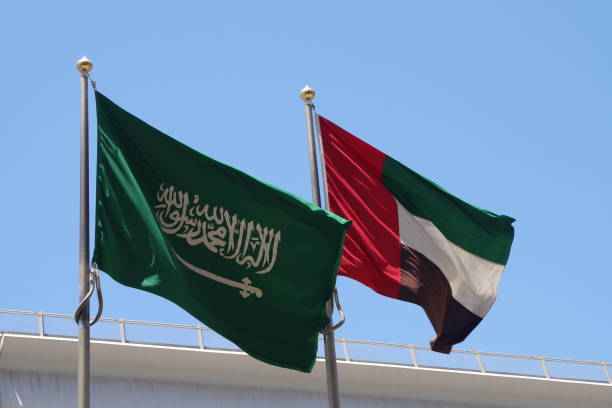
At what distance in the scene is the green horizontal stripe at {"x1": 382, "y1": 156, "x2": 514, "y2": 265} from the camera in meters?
16.4

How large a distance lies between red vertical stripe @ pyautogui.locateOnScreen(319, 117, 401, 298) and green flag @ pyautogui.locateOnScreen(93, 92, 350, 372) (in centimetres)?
193

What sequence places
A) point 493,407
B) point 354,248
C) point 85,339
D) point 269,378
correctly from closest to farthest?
point 85,339 → point 354,248 → point 269,378 → point 493,407

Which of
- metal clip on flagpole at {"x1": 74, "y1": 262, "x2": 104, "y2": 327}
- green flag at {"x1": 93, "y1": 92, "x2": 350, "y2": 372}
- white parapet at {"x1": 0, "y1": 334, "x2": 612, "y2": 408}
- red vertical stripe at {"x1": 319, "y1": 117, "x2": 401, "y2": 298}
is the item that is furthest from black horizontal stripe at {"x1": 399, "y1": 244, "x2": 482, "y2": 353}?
white parapet at {"x1": 0, "y1": 334, "x2": 612, "y2": 408}

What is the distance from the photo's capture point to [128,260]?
13.1 meters

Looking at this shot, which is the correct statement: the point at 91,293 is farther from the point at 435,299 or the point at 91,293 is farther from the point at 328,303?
the point at 435,299

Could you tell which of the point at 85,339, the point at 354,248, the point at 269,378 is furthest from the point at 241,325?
the point at 269,378

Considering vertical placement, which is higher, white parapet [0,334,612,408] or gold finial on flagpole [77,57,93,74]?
white parapet [0,334,612,408]

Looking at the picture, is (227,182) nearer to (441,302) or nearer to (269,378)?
(441,302)

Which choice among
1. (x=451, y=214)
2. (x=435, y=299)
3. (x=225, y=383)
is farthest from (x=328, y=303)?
(x=225, y=383)

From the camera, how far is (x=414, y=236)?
642 inches

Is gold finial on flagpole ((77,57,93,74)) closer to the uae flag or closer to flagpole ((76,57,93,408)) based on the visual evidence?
flagpole ((76,57,93,408))

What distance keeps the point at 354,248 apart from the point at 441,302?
4.54 feet

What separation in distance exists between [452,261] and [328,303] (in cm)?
246

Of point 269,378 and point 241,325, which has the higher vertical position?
point 269,378
